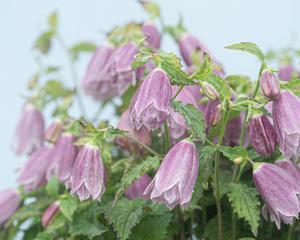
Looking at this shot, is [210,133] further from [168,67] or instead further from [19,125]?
[19,125]

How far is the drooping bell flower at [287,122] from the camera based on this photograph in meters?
0.53

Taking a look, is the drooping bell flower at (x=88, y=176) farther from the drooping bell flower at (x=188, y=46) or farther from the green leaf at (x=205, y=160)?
the drooping bell flower at (x=188, y=46)

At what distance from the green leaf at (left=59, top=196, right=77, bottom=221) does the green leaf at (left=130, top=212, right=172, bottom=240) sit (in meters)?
0.07

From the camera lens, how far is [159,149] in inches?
29.9

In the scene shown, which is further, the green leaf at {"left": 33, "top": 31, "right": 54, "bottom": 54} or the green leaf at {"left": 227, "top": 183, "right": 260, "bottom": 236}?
the green leaf at {"left": 33, "top": 31, "right": 54, "bottom": 54}

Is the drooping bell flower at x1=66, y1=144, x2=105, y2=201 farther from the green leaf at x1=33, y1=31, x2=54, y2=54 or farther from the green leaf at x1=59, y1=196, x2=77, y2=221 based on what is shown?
the green leaf at x1=33, y1=31, x2=54, y2=54

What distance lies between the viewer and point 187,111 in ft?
1.80

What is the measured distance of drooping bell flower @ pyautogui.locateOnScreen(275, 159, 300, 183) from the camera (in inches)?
23.5

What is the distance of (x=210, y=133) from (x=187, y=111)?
0.08 metres

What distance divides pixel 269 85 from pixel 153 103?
3.7 inches

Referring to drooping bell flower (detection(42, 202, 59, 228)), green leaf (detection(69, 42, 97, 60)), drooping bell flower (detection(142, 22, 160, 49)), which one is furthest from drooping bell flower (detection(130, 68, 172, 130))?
green leaf (detection(69, 42, 97, 60))

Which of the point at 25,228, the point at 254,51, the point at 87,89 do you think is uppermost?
the point at 254,51

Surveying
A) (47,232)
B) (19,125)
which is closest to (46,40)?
(19,125)

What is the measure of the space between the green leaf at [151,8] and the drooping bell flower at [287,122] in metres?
0.35
